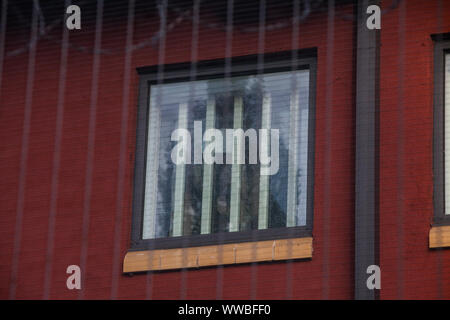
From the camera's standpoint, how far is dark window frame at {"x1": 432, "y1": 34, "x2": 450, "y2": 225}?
10.3 metres

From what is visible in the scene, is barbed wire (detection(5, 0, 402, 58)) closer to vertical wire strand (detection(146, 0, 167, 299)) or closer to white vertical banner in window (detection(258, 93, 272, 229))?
vertical wire strand (detection(146, 0, 167, 299))

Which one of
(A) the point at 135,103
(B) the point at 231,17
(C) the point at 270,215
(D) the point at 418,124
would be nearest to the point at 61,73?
(A) the point at 135,103

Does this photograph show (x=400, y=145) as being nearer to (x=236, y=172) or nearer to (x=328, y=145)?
(x=328, y=145)

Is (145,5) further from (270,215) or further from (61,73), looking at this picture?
(270,215)

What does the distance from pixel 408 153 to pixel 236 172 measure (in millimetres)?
1465

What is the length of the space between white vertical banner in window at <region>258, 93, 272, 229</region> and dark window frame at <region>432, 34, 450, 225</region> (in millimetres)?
1385

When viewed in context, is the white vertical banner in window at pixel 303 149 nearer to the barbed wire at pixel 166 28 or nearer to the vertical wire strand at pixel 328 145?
the vertical wire strand at pixel 328 145

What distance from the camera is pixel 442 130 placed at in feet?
34.4

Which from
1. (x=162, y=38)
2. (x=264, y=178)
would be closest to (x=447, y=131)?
(x=264, y=178)

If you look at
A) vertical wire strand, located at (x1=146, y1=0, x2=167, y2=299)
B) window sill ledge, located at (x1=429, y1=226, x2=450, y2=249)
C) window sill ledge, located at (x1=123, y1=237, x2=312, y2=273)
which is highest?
vertical wire strand, located at (x1=146, y1=0, x2=167, y2=299)

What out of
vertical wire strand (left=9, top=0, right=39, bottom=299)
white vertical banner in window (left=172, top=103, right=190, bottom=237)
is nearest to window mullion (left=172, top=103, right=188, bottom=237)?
white vertical banner in window (left=172, top=103, right=190, bottom=237)

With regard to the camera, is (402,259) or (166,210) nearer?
(402,259)
